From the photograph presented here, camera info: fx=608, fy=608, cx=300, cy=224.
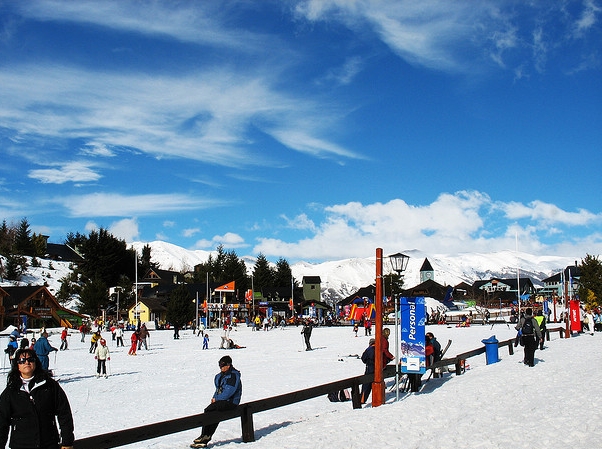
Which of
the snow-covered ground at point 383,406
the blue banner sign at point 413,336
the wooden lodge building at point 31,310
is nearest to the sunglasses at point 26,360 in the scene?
the snow-covered ground at point 383,406

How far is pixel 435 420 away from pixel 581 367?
350 inches

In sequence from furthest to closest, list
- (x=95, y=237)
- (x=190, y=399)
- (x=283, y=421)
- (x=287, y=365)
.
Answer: (x=95, y=237) < (x=287, y=365) < (x=190, y=399) < (x=283, y=421)

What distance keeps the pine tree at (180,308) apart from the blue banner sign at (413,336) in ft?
179

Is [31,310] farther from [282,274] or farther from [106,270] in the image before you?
[282,274]

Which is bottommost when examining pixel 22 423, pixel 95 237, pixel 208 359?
pixel 208 359

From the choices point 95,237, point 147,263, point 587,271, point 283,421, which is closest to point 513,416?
point 283,421

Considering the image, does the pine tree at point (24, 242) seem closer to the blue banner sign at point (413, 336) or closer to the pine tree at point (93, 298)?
the pine tree at point (93, 298)

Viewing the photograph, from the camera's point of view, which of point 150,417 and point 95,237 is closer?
point 150,417

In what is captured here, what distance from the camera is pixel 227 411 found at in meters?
9.35

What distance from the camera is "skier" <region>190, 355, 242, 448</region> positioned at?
30.8 feet

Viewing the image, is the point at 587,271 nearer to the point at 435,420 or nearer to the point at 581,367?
the point at 581,367

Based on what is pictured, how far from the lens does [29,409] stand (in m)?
5.44

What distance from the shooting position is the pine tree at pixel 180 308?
66.8 metres

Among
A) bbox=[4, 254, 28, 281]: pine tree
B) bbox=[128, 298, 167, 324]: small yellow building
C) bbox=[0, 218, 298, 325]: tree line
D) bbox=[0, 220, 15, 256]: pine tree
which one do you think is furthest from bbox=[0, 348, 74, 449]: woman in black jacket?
bbox=[0, 220, 15, 256]: pine tree
